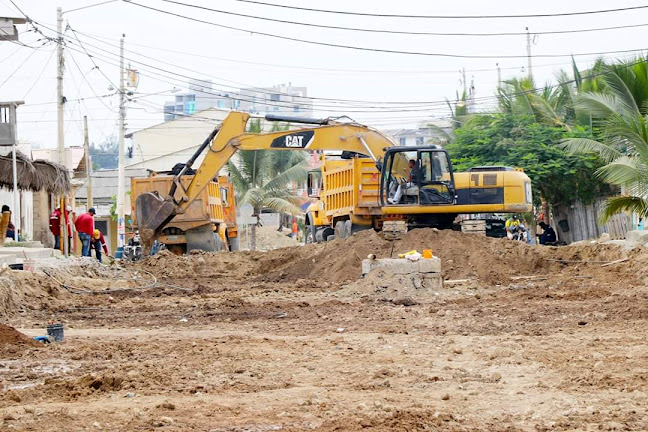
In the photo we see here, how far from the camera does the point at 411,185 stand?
2519 cm

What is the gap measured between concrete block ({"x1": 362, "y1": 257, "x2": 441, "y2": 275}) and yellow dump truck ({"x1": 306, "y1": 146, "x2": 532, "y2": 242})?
22.7 feet

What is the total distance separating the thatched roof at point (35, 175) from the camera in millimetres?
26453

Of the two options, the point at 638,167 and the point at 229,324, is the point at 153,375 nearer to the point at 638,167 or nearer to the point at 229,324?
the point at 229,324

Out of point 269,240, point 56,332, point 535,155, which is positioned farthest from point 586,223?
point 56,332

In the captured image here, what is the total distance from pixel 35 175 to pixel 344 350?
19.2 m

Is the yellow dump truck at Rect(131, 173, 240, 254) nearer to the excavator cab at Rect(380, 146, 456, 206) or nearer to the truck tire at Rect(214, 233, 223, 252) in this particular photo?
the truck tire at Rect(214, 233, 223, 252)

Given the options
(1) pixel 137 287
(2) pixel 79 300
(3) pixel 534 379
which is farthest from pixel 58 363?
(1) pixel 137 287

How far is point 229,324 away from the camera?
565 inches

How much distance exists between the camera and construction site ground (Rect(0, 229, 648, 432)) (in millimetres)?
7270

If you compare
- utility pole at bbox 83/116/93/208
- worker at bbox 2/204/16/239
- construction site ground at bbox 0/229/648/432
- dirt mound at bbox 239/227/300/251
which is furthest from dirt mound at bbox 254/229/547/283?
dirt mound at bbox 239/227/300/251

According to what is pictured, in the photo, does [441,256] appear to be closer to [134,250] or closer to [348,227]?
[348,227]

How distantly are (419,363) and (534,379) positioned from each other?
1.44 m

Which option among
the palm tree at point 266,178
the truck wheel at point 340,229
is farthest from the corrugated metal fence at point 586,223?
the palm tree at point 266,178

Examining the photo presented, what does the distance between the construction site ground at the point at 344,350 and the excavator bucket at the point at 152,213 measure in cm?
458
